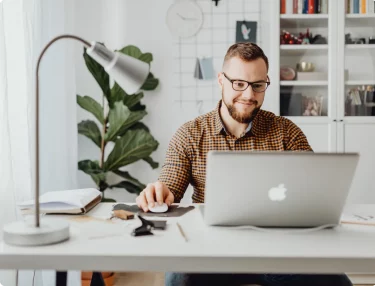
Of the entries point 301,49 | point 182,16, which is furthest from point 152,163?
point 301,49

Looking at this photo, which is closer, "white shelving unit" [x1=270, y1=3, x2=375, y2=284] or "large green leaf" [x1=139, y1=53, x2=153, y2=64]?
"large green leaf" [x1=139, y1=53, x2=153, y2=64]

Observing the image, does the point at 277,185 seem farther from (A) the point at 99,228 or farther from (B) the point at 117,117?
(B) the point at 117,117

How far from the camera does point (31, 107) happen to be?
2.30m

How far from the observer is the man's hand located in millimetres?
1524

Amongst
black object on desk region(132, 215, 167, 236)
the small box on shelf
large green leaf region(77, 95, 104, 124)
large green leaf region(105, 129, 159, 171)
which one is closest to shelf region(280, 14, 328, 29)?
the small box on shelf

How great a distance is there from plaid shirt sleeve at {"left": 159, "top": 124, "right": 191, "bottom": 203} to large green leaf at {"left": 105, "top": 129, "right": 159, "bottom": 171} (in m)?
1.24

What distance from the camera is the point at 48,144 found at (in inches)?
104

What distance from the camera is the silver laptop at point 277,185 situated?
1155 millimetres

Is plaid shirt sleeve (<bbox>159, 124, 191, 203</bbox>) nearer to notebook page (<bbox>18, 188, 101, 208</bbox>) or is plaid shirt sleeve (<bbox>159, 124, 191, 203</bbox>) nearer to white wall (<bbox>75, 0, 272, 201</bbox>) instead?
notebook page (<bbox>18, 188, 101, 208</bbox>)

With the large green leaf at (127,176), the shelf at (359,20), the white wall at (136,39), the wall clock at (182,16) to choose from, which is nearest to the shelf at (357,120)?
the shelf at (359,20)

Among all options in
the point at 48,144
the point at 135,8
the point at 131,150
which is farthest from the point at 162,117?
the point at 48,144

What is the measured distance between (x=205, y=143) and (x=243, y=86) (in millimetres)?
271

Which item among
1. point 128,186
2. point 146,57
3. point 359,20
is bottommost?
point 128,186

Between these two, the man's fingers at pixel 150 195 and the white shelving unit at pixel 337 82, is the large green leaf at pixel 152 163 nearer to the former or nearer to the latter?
the white shelving unit at pixel 337 82
